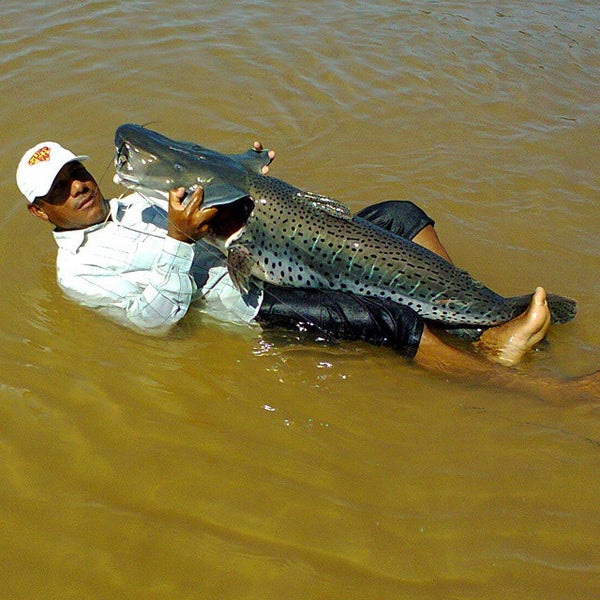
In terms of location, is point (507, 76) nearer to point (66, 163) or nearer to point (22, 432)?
point (66, 163)

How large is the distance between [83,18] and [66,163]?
5106mm

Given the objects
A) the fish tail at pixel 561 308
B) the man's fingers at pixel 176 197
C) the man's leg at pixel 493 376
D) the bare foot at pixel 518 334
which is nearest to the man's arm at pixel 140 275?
the man's fingers at pixel 176 197

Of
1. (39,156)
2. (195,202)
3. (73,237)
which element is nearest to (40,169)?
(39,156)

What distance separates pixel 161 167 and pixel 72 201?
1.63ft

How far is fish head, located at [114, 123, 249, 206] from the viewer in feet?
11.8

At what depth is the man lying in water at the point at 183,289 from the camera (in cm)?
354

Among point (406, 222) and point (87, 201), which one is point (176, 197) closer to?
point (87, 201)

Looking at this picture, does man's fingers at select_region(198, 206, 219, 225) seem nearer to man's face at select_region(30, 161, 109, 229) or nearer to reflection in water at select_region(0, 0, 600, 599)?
man's face at select_region(30, 161, 109, 229)

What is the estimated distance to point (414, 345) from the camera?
12.9ft

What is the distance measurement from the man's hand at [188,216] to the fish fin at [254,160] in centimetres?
57

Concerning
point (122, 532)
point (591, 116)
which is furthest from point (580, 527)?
point (591, 116)

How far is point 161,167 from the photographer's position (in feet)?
11.9

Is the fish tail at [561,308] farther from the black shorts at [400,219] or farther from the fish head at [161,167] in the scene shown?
the fish head at [161,167]

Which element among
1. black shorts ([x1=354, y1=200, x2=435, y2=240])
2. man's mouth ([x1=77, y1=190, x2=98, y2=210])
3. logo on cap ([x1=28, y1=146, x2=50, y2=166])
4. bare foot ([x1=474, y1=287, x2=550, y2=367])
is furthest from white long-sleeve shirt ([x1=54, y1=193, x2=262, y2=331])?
bare foot ([x1=474, y1=287, x2=550, y2=367])
